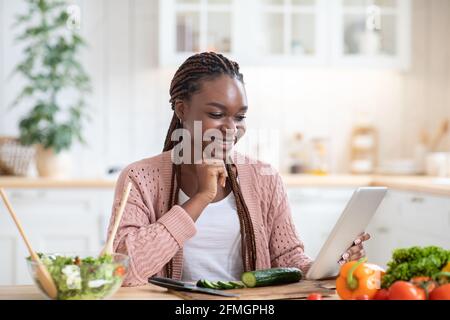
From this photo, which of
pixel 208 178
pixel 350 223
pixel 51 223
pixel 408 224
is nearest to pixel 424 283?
pixel 350 223

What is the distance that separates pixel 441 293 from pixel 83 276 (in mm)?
592

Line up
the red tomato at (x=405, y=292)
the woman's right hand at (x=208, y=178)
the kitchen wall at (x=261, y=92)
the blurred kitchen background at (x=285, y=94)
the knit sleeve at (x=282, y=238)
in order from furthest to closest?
the kitchen wall at (x=261, y=92) < the blurred kitchen background at (x=285, y=94) < the knit sleeve at (x=282, y=238) < the woman's right hand at (x=208, y=178) < the red tomato at (x=405, y=292)

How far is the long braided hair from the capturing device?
Result: 1699 mm

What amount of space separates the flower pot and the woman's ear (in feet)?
6.28

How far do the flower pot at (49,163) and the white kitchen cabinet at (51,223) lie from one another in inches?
7.9

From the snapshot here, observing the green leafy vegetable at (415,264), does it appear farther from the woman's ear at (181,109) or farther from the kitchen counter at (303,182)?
the kitchen counter at (303,182)

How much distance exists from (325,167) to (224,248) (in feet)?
7.56

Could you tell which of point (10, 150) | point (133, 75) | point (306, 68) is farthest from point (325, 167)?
point (10, 150)

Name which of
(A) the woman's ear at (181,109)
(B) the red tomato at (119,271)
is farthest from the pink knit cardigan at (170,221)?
(B) the red tomato at (119,271)

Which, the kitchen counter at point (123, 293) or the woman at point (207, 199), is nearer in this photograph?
the kitchen counter at point (123, 293)

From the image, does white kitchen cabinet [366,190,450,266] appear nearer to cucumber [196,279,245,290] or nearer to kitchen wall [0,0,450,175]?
kitchen wall [0,0,450,175]

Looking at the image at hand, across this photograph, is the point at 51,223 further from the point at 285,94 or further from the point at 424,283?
the point at 424,283

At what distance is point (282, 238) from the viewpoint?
5.72 feet

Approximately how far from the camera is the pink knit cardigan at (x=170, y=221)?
1514 millimetres
